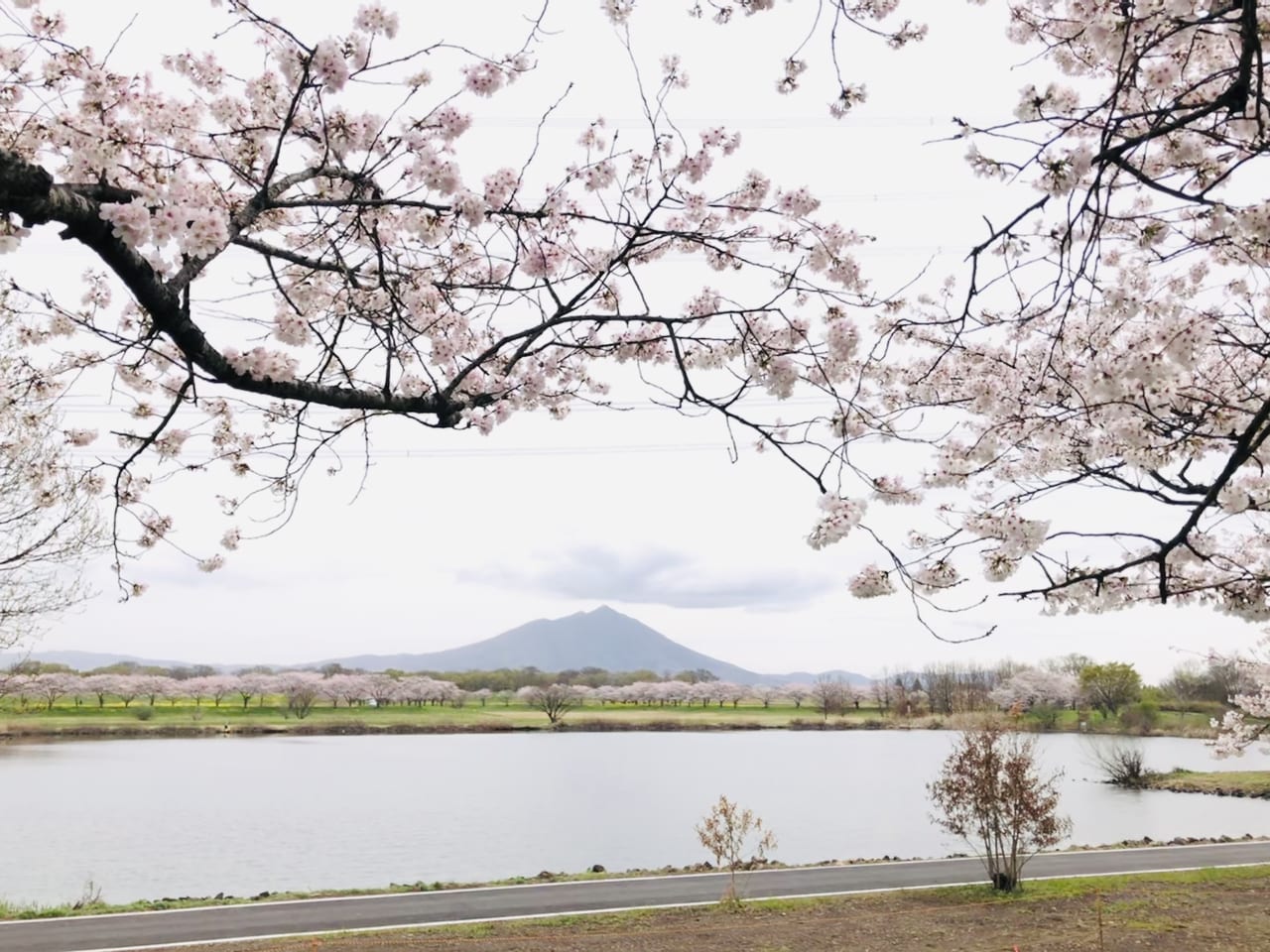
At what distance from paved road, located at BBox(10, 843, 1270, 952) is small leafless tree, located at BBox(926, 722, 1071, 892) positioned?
785 millimetres

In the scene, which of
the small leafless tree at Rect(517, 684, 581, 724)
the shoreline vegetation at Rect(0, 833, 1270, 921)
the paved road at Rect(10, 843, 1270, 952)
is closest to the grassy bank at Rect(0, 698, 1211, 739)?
the small leafless tree at Rect(517, 684, 581, 724)

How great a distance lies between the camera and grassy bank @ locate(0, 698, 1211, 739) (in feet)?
149

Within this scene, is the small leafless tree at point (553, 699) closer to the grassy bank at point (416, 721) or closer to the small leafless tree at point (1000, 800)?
the grassy bank at point (416, 721)

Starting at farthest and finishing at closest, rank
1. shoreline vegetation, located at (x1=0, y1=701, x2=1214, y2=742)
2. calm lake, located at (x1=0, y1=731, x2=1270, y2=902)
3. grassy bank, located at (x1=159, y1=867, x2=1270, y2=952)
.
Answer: shoreline vegetation, located at (x1=0, y1=701, x2=1214, y2=742) < calm lake, located at (x1=0, y1=731, x2=1270, y2=902) < grassy bank, located at (x1=159, y1=867, x2=1270, y2=952)

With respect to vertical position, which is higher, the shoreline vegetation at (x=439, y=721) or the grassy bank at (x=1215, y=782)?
the grassy bank at (x=1215, y=782)

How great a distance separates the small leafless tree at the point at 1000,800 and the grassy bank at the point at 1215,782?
1985cm

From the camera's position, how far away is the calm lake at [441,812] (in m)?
14.3

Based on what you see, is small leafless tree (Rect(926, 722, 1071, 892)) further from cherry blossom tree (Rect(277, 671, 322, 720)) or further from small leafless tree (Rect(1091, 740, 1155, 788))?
cherry blossom tree (Rect(277, 671, 322, 720))

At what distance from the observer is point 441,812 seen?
2036 cm

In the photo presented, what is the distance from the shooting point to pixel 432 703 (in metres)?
69.4

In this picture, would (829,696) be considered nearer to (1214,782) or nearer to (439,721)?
(439,721)

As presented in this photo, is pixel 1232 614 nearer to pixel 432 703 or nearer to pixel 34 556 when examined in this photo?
pixel 34 556

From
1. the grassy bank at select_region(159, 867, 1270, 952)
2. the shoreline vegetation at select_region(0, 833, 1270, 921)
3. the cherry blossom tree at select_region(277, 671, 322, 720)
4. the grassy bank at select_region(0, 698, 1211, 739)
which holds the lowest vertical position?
the grassy bank at select_region(0, 698, 1211, 739)

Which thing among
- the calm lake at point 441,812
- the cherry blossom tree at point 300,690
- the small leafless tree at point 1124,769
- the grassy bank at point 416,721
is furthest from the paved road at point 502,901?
the cherry blossom tree at point 300,690
